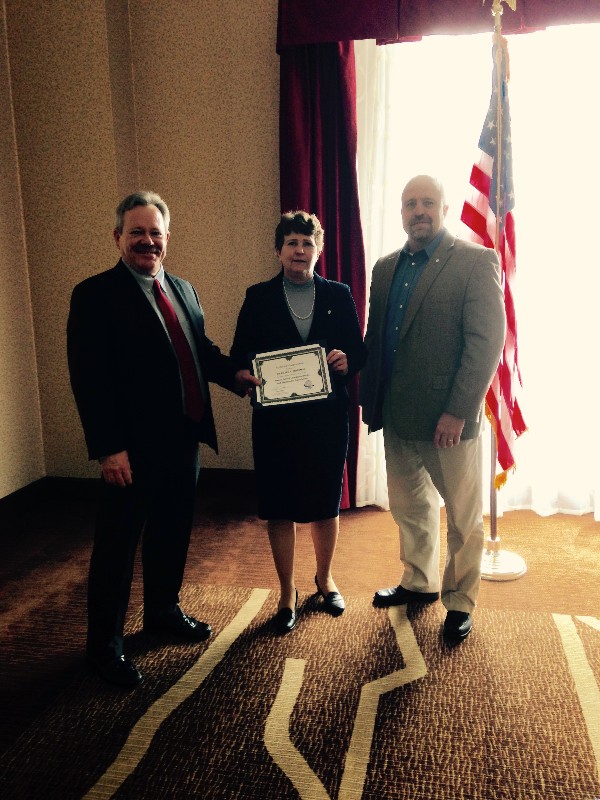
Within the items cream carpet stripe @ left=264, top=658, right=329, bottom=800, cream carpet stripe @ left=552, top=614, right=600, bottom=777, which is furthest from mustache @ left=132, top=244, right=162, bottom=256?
cream carpet stripe @ left=552, top=614, right=600, bottom=777

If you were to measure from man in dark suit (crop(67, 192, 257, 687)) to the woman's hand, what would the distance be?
28cm

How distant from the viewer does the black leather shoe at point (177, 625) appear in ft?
7.02

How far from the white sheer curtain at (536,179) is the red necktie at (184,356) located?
156 cm

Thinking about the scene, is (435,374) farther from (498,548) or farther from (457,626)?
(498,548)

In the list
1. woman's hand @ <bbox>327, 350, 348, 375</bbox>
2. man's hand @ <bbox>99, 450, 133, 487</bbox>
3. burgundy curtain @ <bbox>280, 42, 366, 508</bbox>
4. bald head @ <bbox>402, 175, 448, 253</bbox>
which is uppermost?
burgundy curtain @ <bbox>280, 42, 366, 508</bbox>

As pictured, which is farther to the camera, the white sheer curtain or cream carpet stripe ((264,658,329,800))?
the white sheer curtain

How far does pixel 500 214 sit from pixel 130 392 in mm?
1741

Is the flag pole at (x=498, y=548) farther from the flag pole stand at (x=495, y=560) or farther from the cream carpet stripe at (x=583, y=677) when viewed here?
the cream carpet stripe at (x=583, y=677)

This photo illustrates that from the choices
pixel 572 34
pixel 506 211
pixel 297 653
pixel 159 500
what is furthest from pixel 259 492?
pixel 572 34

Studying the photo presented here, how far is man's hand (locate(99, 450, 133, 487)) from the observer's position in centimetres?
182

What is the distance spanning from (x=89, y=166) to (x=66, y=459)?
1.70m

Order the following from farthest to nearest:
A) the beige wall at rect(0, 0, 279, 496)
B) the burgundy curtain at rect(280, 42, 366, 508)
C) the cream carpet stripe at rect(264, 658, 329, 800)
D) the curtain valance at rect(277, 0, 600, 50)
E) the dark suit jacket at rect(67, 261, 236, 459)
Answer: the beige wall at rect(0, 0, 279, 496)
the burgundy curtain at rect(280, 42, 366, 508)
the curtain valance at rect(277, 0, 600, 50)
the dark suit jacket at rect(67, 261, 236, 459)
the cream carpet stripe at rect(264, 658, 329, 800)

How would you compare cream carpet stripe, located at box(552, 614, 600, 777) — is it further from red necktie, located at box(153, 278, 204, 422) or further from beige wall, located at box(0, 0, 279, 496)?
beige wall, located at box(0, 0, 279, 496)

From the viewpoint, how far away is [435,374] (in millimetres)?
2049
